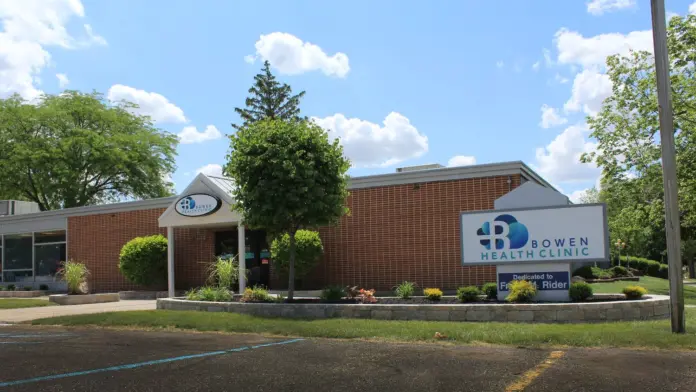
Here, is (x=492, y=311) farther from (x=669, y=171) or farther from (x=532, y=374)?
(x=532, y=374)

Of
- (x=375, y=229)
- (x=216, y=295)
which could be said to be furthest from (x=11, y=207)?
(x=375, y=229)

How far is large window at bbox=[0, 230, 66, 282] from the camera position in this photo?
27391mm

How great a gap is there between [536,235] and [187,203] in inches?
455

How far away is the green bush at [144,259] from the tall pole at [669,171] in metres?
17.7

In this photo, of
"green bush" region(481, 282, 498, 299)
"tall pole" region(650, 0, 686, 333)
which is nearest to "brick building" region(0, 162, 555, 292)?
"green bush" region(481, 282, 498, 299)

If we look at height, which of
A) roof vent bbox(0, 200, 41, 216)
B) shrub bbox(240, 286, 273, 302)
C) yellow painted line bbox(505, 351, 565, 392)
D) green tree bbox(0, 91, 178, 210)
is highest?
green tree bbox(0, 91, 178, 210)

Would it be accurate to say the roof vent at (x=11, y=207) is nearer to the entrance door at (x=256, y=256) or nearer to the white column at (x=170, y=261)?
the white column at (x=170, y=261)

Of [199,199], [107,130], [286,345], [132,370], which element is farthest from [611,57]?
[107,130]

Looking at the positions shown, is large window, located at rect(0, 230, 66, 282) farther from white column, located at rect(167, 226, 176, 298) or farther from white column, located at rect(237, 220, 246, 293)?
white column, located at rect(237, 220, 246, 293)

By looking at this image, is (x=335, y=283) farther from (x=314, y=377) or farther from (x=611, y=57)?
(x=611, y=57)

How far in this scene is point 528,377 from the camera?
6.79 meters

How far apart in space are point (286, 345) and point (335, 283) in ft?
32.8

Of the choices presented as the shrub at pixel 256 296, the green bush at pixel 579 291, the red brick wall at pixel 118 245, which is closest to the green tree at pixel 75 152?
the red brick wall at pixel 118 245

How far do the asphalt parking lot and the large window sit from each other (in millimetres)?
18965
